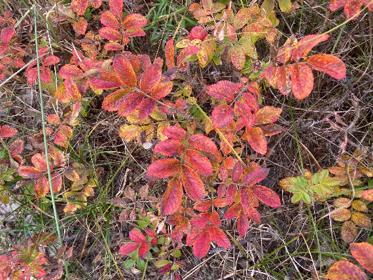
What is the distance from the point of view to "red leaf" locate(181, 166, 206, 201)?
1.06 meters

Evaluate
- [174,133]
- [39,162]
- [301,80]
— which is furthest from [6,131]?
[301,80]

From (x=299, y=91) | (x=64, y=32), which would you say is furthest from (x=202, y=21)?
(x=64, y=32)

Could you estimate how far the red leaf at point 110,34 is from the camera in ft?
4.50

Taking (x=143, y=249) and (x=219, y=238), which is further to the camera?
(x=143, y=249)

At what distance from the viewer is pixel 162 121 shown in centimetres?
135

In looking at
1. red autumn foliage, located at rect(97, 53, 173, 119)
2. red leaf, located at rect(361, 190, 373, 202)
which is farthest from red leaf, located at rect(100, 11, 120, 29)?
red leaf, located at rect(361, 190, 373, 202)

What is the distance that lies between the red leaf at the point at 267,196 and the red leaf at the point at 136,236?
1.36 ft

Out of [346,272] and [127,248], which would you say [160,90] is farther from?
[346,272]

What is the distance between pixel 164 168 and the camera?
109cm

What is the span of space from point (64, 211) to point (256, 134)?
2.30ft

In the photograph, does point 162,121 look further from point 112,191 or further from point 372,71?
point 372,71

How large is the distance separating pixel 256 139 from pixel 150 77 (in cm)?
34

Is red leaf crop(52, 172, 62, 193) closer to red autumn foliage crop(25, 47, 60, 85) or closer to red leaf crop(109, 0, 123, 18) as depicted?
red autumn foliage crop(25, 47, 60, 85)

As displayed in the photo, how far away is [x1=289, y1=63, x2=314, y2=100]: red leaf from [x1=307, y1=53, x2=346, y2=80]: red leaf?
2 cm
